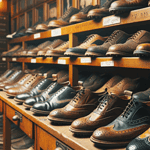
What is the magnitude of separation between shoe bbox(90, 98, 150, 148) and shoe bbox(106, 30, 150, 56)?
32cm

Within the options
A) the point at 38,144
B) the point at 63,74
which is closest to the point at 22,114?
the point at 38,144

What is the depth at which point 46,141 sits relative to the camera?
1.41 metres

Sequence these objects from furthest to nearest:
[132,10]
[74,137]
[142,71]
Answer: [142,71] < [132,10] < [74,137]

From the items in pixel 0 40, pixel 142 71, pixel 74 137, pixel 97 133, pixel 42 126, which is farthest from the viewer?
pixel 0 40

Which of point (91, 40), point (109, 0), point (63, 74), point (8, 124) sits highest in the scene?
point (109, 0)

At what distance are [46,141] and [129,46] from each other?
0.76m

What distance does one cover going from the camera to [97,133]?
0.98 m

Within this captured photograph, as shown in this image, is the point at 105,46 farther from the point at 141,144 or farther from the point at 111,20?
the point at 141,144

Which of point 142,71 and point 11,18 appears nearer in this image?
point 142,71

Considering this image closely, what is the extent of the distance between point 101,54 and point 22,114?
0.81 metres

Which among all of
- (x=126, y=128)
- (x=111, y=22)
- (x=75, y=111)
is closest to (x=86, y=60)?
(x=111, y=22)

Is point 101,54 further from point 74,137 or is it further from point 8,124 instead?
point 8,124

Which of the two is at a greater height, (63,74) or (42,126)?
(63,74)

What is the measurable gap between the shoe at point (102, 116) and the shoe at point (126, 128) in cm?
11
